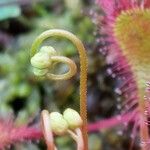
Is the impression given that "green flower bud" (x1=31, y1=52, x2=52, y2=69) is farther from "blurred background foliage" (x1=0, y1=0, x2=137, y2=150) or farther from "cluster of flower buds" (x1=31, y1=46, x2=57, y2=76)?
"blurred background foliage" (x1=0, y1=0, x2=137, y2=150)

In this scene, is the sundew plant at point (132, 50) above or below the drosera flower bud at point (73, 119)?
above

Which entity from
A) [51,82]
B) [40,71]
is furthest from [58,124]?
[51,82]

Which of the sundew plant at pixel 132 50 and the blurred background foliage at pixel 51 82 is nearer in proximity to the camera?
the sundew plant at pixel 132 50

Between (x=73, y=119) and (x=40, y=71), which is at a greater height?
(x=40, y=71)

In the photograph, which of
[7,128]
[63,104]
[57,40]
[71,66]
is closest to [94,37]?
[57,40]

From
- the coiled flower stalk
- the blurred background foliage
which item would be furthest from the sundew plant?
the blurred background foliage

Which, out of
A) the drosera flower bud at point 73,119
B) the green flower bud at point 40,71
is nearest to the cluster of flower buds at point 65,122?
the drosera flower bud at point 73,119

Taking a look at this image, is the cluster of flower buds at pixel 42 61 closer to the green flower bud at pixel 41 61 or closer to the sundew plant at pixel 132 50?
the green flower bud at pixel 41 61

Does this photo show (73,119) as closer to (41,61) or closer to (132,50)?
(41,61)
